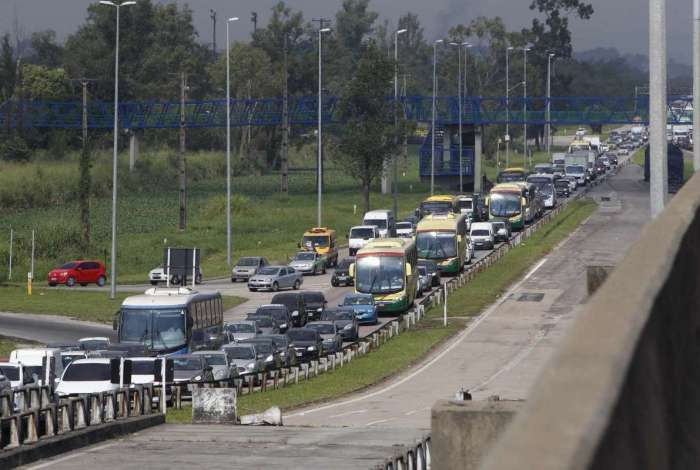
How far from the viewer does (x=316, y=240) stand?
7406 cm

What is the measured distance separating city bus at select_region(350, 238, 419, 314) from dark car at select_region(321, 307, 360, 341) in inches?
235

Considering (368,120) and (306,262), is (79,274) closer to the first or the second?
(306,262)

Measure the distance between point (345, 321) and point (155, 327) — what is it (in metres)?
9.55

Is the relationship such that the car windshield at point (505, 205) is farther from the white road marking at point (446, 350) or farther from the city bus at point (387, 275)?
the city bus at point (387, 275)

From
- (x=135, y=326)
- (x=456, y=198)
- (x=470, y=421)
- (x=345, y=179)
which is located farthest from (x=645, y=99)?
(x=470, y=421)

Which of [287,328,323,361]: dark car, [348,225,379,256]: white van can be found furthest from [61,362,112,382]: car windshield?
[348,225,379,256]: white van

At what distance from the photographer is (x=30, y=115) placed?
136 metres

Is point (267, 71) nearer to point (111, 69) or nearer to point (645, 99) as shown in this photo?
point (111, 69)

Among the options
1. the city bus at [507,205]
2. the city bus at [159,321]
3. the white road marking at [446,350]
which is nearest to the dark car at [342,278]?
the white road marking at [446,350]

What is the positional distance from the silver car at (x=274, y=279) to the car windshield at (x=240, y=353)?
2331cm

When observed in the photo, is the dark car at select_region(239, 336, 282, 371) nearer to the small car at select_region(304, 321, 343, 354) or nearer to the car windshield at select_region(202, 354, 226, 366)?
the car windshield at select_region(202, 354, 226, 366)

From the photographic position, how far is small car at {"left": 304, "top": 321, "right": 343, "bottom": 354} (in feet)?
151

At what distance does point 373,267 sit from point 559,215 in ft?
139

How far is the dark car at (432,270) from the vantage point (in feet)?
212
